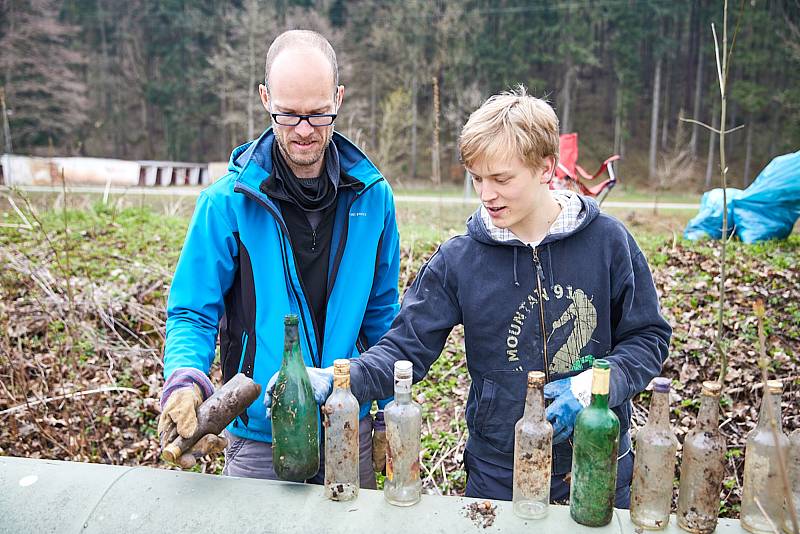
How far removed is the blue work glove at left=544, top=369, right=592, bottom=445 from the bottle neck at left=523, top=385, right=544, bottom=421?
0.16 meters

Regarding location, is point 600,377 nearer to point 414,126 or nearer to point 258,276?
point 258,276

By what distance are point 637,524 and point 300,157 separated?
5.02ft

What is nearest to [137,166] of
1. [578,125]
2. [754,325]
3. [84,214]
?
[84,214]

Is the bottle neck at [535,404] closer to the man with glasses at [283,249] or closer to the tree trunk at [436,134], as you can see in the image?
the man with glasses at [283,249]

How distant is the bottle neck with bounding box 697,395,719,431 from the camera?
1465mm

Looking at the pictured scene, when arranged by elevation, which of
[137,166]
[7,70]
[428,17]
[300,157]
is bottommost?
[137,166]

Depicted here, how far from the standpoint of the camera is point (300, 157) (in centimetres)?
217

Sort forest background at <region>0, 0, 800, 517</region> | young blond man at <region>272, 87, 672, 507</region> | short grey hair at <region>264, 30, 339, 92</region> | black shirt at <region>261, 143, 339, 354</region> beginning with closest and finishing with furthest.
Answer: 1. young blond man at <region>272, 87, 672, 507</region>
2. short grey hair at <region>264, 30, 339, 92</region>
3. black shirt at <region>261, 143, 339, 354</region>
4. forest background at <region>0, 0, 800, 517</region>

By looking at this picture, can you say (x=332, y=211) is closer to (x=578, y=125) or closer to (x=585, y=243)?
(x=585, y=243)

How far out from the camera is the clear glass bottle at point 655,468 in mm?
1502

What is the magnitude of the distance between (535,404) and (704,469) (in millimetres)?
431

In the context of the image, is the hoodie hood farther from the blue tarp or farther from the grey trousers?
the blue tarp

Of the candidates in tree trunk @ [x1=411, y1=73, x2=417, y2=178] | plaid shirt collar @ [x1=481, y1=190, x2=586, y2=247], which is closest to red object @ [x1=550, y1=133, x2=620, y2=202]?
plaid shirt collar @ [x1=481, y1=190, x2=586, y2=247]

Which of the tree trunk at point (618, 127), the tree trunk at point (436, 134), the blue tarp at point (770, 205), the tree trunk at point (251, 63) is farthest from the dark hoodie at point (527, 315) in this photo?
the tree trunk at point (618, 127)
